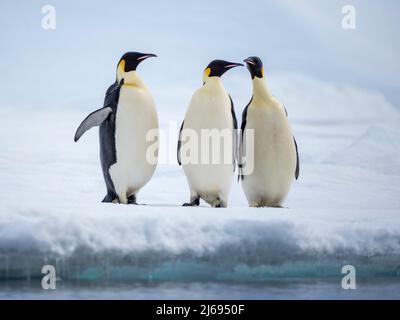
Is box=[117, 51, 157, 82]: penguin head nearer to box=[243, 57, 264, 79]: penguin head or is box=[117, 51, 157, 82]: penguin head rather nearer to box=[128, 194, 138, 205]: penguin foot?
box=[243, 57, 264, 79]: penguin head

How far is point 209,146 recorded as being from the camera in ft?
17.5

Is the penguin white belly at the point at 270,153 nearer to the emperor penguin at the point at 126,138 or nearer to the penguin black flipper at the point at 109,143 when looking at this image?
the emperor penguin at the point at 126,138

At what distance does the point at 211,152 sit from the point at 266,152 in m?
0.36

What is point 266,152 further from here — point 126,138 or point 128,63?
point 128,63

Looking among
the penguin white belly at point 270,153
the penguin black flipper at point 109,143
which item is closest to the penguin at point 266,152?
the penguin white belly at point 270,153

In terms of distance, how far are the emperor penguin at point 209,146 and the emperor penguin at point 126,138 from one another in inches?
9.2

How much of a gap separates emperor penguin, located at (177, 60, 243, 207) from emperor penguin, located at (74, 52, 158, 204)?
0.77ft

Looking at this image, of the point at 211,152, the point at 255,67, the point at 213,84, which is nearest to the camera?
the point at 211,152

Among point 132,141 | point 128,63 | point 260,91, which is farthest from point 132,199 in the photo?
point 260,91

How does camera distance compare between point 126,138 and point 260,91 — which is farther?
point 260,91

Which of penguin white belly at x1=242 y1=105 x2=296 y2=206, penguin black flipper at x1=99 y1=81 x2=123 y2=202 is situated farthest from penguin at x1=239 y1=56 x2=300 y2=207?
penguin black flipper at x1=99 y1=81 x2=123 y2=202

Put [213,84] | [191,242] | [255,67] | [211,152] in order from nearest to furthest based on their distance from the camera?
[191,242] < [211,152] < [213,84] < [255,67]

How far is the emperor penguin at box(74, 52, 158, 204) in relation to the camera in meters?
5.37
